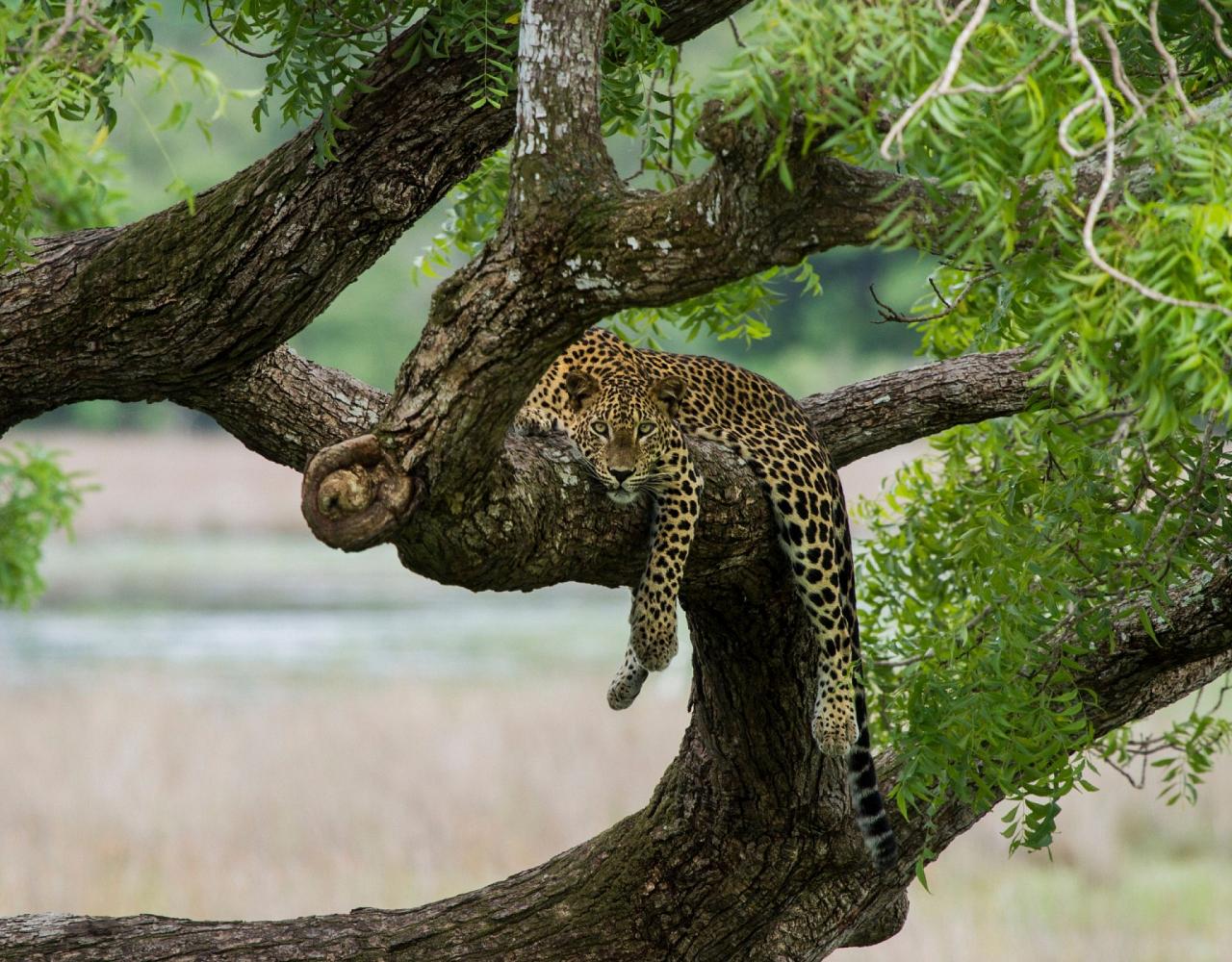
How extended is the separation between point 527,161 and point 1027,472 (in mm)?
1478

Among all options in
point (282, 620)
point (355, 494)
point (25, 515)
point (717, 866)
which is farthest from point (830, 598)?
point (282, 620)

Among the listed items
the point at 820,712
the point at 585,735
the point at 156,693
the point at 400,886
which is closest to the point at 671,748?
the point at 585,735

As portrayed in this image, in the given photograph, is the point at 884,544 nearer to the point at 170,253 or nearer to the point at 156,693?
the point at 170,253

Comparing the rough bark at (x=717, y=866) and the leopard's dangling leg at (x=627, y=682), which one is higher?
the leopard's dangling leg at (x=627, y=682)

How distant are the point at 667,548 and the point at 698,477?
0.18 meters

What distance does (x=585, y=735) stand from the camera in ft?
40.9

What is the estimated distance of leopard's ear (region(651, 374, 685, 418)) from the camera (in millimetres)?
3555

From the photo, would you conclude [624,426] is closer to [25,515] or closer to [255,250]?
[255,250]

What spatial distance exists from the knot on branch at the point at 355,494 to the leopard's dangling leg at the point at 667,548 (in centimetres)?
70

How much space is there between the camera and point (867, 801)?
3492mm

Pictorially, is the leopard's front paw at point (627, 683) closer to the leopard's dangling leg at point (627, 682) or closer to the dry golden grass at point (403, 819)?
the leopard's dangling leg at point (627, 682)

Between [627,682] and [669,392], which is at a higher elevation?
[669,392]

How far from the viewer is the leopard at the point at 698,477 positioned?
9.98ft

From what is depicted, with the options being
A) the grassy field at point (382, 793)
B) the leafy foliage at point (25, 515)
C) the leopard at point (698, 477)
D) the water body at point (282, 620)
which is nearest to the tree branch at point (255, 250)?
the leopard at point (698, 477)
